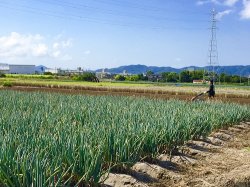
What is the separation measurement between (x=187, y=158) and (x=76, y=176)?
2.51 metres

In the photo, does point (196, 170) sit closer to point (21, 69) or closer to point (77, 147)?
point (77, 147)

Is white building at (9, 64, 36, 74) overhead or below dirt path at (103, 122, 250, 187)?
overhead

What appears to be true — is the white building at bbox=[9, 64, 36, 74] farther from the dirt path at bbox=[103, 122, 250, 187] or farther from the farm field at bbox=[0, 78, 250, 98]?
the dirt path at bbox=[103, 122, 250, 187]

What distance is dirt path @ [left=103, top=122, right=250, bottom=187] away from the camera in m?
4.52

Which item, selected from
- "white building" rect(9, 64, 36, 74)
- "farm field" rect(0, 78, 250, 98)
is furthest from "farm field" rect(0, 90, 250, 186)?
"white building" rect(9, 64, 36, 74)

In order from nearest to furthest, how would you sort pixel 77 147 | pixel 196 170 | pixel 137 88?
pixel 77 147 < pixel 196 170 < pixel 137 88

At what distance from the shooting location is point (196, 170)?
17.6 feet

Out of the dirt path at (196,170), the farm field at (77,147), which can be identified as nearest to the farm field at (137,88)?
the dirt path at (196,170)

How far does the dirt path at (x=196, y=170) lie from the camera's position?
178 inches

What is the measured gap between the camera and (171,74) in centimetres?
9794

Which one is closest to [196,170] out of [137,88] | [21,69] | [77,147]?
[77,147]

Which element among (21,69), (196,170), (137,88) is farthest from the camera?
(21,69)

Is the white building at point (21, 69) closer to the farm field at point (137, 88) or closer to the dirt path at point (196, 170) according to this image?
the farm field at point (137, 88)

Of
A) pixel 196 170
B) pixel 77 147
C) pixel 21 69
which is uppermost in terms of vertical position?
pixel 21 69
